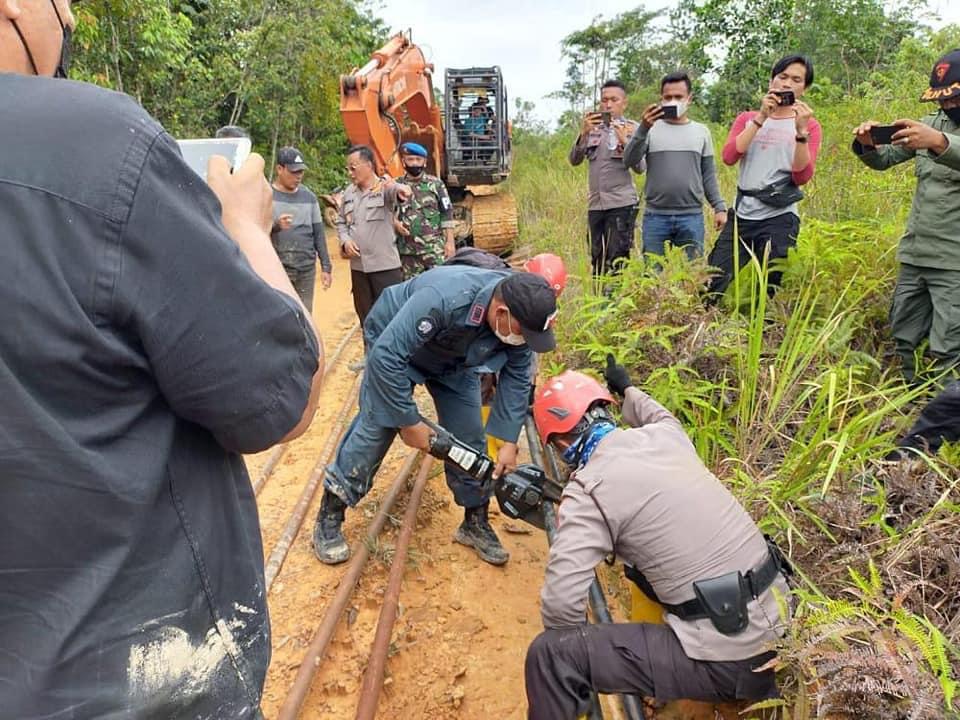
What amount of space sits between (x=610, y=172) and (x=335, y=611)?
4.39m

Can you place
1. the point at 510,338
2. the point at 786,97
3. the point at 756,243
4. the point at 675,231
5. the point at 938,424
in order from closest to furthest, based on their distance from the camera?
the point at 938,424
the point at 510,338
the point at 786,97
the point at 756,243
the point at 675,231

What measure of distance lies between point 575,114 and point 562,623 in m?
19.9

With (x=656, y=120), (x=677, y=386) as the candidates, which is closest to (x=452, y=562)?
(x=677, y=386)

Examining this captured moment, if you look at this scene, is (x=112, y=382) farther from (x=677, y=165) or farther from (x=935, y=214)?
(x=677, y=165)

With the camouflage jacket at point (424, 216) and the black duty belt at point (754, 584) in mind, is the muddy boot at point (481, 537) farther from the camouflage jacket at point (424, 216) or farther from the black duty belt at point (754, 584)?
the camouflage jacket at point (424, 216)

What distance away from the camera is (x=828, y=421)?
270 centimetres

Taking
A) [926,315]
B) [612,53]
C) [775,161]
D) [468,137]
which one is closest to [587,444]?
[926,315]

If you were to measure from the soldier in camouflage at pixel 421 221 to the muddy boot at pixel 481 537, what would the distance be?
2.84 metres

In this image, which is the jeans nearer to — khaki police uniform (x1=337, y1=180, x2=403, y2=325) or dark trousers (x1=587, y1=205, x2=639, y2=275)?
dark trousers (x1=587, y1=205, x2=639, y2=275)

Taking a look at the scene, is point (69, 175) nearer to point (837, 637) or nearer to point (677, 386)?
point (837, 637)

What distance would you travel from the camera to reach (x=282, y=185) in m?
5.51

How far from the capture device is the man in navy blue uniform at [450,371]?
2.84m

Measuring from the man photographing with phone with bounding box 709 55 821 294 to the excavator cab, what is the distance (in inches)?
206

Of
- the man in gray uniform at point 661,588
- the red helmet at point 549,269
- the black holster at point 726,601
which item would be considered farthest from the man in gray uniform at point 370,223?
the black holster at point 726,601
